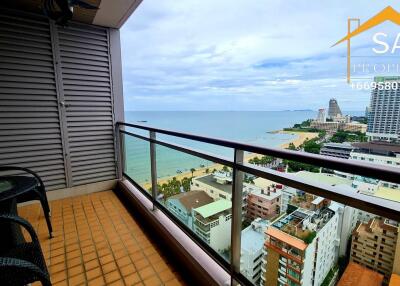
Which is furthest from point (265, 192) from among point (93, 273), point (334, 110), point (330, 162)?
point (334, 110)

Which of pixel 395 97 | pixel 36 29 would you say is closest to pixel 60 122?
pixel 36 29

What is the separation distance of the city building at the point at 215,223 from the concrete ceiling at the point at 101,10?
2640 millimetres

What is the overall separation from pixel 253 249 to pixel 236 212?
0.75ft

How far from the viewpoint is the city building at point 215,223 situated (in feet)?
4.67

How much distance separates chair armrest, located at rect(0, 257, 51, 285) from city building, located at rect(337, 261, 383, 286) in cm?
125

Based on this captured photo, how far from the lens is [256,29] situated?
15812mm

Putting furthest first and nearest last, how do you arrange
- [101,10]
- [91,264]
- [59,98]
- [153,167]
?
[59,98], [101,10], [153,167], [91,264]

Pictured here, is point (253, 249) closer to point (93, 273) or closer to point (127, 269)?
point (127, 269)

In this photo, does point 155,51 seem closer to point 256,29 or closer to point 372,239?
point 256,29

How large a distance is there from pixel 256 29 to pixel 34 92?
1625 cm

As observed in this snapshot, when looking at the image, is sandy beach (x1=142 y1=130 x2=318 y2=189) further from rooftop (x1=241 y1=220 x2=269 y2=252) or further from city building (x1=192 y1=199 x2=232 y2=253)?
rooftop (x1=241 y1=220 x2=269 y2=252)

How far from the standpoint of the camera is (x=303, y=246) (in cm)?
94

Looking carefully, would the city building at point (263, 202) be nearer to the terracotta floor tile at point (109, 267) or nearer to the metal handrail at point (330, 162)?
the metal handrail at point (330, 162)

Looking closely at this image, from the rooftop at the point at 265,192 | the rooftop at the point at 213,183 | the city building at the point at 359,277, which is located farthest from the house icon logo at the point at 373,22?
the city building at the point at 359,277
